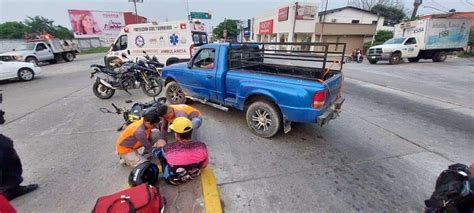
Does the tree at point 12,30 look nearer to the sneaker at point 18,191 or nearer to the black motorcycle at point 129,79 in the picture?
the black motorcycle at point 129,79

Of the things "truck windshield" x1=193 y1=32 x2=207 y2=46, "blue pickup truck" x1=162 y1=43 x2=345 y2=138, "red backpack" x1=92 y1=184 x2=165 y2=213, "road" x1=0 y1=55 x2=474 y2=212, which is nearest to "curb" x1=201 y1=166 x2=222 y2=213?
"road" x1=0 y1=55 x2=474 y2=212

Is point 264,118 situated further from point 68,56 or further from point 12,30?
point 12,30

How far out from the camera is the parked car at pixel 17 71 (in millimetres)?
10602

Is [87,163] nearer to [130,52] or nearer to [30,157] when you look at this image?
[30,157]

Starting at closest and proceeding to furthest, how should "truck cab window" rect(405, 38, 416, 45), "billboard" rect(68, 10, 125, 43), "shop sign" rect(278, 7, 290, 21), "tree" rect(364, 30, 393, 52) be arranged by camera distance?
"truck cab window" rect(405, 38, 416, 45) < "tree" rect(364, 30, 393, 52) < "shop sign" rect(278, 7, 290, 21) < "billboard" rect(68, 10, 125, 43)

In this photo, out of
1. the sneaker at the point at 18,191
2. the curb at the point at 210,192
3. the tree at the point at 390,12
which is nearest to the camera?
the curb at the point at 210,192

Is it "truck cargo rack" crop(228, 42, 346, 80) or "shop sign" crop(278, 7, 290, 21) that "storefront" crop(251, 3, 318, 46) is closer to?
"shop sign" crop(278, 7, 290, 21)

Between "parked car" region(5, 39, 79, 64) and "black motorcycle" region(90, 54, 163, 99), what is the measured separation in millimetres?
13339

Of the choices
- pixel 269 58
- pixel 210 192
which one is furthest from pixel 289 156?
pixel 269 58

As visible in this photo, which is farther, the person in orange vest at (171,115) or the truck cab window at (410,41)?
the truck cab window at (410,41)

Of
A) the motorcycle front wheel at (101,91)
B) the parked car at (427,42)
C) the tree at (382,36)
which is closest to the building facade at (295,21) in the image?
the tree at (382,36)

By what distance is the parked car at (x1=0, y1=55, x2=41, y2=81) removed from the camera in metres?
10.6

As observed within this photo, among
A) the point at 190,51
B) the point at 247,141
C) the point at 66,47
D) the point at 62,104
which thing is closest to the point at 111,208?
the point at 247,141

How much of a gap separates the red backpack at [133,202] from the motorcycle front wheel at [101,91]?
596 centimetres
